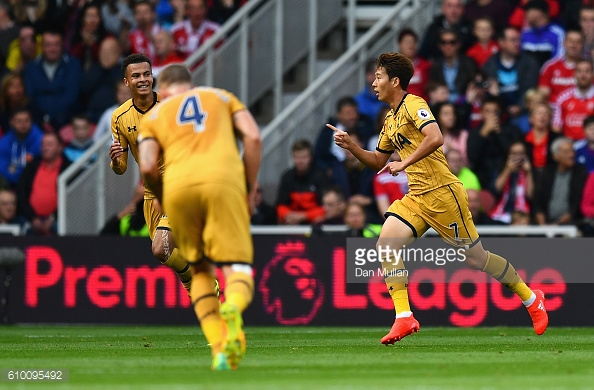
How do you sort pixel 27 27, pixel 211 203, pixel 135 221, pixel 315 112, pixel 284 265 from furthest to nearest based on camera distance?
pixel 27 27 < pixel 315 112 < pixel 135 221 < pixel 284 265 < pixel 211 203

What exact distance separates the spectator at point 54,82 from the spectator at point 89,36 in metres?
0.47

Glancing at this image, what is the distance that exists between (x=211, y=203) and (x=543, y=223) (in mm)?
8252

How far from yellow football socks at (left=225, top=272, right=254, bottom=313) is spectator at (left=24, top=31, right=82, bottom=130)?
10987 mm

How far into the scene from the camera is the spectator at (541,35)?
57.0ft

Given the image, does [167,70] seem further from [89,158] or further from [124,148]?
[89,158]

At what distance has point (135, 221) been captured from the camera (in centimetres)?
1594

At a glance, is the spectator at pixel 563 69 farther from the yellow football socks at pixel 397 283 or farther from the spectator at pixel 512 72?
the yellow football socks at pixel 397 283

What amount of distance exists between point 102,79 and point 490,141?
5934 mm

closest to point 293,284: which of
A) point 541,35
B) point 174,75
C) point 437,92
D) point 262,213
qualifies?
point 262,213

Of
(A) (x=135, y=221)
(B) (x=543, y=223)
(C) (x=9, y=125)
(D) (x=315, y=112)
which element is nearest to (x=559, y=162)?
(B) (x=543, y=223)

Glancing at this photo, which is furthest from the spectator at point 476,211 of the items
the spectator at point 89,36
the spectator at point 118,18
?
the spectator at point 89,36

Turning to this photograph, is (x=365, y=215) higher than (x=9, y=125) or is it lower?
lower

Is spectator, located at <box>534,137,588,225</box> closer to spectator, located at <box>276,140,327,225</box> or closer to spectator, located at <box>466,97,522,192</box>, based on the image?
spectator, located at <box>466,97,522,192</box>

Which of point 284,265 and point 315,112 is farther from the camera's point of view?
point 315,112
